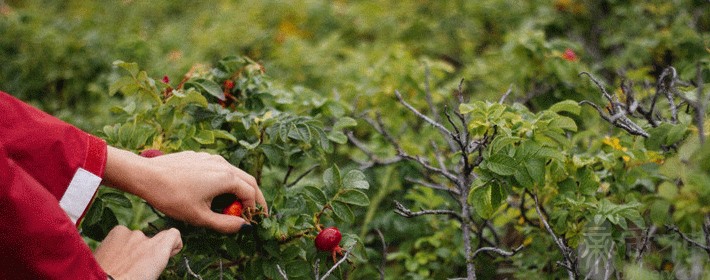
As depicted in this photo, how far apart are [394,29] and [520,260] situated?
2.29m

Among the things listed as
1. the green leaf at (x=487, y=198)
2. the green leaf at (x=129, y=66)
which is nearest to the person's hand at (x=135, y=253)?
the green leaf at (x=129, y=66)

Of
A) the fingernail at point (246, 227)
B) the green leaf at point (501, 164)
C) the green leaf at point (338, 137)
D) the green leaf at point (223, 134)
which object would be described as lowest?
the fingernail at point (246, 227)

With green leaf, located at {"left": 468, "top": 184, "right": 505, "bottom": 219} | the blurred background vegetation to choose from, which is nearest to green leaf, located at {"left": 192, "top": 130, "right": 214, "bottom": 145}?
the blurred background vegetation

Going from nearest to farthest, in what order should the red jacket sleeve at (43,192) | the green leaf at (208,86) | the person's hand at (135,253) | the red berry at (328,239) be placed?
1. the red jacket sleeve at (43,192)
2. the person's hand at (135,253)
3. the red berry at (328,239)
4. the green leaf at (208,86)

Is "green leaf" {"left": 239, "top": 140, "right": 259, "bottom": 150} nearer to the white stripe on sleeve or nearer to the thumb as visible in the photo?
the thumb

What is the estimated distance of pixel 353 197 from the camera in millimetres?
A: 1401

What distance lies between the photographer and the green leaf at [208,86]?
1.56 metres

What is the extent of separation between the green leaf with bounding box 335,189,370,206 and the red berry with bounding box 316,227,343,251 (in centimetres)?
9

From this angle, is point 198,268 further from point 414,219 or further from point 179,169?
point 414,219

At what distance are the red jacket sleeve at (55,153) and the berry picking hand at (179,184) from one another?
44 mm

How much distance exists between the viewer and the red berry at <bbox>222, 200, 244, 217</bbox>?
131cm

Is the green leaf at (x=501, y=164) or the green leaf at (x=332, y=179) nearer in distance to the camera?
the green leaf at (x=501, y=164)

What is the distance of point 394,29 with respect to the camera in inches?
148

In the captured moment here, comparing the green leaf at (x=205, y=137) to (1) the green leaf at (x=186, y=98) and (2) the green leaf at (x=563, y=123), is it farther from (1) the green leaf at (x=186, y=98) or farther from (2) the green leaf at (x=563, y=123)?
(2) the green leaf at (x=563, y=123)
